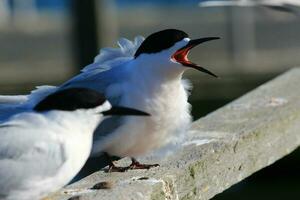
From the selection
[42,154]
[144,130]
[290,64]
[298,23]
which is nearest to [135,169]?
[144,130]

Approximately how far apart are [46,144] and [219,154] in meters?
0.83

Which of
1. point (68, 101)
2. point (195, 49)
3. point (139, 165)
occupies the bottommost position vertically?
point (195, 49)

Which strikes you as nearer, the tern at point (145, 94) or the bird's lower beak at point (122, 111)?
the bird's lower beak at point (122, 111)

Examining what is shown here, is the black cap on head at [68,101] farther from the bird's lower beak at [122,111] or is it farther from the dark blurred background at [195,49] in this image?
the dark blurred background at [195,49]

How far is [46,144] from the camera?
443 centimetres

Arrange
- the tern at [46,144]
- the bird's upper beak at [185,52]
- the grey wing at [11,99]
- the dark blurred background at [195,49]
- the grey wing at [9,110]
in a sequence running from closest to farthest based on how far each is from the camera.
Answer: the tern at [46,144] < the grey wing at [9,110] < the bird's upper beak at [185,52] < the grey wing at [11,99] < the dark blurred background at [195,49]

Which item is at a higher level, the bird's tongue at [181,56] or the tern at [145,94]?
the bird's tongue at [181,56]

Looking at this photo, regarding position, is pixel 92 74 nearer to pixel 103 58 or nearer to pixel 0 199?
pixel 103 58

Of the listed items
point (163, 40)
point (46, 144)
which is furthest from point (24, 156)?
point (163, 40)

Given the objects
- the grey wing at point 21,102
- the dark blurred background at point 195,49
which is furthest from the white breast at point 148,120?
the dark blurred background at point 195,49

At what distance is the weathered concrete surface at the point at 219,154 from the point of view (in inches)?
176

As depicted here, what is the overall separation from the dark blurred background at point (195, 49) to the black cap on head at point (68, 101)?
397 cm

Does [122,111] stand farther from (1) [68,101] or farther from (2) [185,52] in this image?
(2) [185,52]

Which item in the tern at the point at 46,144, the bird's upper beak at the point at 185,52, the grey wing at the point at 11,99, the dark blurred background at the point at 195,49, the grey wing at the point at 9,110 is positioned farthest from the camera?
the dark blurred background at the point at 195,49
